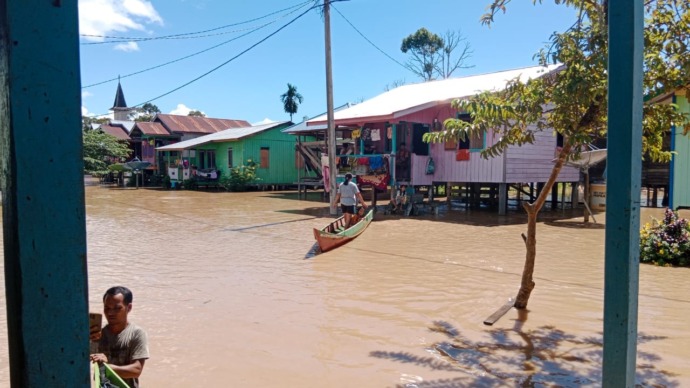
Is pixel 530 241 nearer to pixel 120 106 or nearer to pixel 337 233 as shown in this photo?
pixel 337 233

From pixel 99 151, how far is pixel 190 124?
7.12 m

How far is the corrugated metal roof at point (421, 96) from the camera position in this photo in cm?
1706

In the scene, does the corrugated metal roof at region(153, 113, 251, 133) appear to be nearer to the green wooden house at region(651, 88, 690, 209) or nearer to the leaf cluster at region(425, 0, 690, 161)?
A: the green wooden house at region(651, 88, 690, 209)

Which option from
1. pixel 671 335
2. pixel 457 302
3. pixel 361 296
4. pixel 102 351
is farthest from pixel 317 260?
pixel 102 351

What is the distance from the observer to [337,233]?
39.0 feet

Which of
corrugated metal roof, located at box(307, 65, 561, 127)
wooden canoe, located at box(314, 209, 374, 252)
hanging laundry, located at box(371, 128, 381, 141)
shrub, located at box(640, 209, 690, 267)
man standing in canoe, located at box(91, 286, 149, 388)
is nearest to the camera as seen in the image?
man standing in canoe, located at box(91, 286, 149, 388)

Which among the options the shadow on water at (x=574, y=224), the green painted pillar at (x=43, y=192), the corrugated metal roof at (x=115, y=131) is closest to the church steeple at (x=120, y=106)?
the corrugated metal roof at (x=115, y=131)

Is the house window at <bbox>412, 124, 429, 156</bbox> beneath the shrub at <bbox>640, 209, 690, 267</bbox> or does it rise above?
above

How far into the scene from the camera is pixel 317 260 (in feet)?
33.4

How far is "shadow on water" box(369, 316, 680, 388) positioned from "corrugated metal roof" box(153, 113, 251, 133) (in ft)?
122

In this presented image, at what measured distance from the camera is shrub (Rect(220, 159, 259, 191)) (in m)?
31.5

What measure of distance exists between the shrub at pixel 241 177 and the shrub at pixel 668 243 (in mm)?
24740

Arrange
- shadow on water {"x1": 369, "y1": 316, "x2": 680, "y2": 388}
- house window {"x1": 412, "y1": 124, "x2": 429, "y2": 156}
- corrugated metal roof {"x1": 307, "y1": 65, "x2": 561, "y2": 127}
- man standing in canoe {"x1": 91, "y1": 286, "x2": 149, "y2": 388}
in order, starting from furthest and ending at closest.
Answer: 1. house window {"x1": 412, "y1": 124, "x2": 429, "y2": 156}
2. corrugated metal roof {"x1": 307, "y1": 65, "x2": 561, "y2": 127}
3. shadow on water {"x1": 369, "y1": 316, "x2": 680, "y2": 388}
4. man standing in canoe {"x1": 91, "y1": 286, "x2": 149, "y2": 388}

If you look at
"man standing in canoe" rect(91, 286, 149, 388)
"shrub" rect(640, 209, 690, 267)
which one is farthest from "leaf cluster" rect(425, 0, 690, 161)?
"shrub" rect(640, 209, 690, 267)
